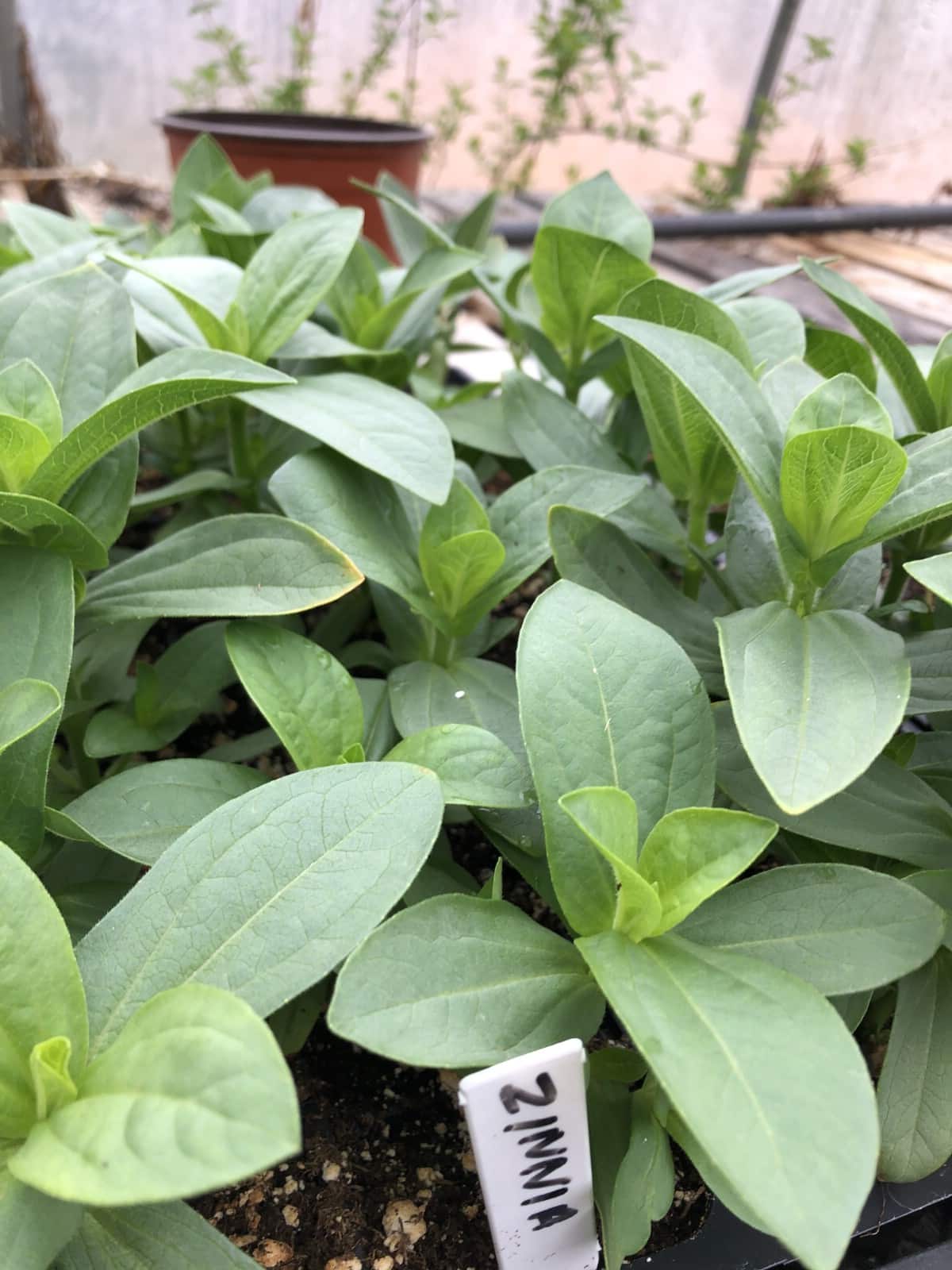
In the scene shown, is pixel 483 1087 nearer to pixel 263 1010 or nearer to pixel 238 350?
pixel 263 1010

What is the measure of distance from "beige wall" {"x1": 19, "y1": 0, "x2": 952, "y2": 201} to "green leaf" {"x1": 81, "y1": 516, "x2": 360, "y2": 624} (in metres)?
2.82

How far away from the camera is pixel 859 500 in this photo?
1.96 feet

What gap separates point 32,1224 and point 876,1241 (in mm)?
486

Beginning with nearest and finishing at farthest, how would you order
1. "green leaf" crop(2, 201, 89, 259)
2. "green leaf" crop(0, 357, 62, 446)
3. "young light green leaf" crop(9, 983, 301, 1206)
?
1. "young light green leaf" crop(9, 983, 301, 1206)
2. "green leaf" crop(0, 357, 62, 446)
3. "green leaf" crop(2, 201, 89, 259)

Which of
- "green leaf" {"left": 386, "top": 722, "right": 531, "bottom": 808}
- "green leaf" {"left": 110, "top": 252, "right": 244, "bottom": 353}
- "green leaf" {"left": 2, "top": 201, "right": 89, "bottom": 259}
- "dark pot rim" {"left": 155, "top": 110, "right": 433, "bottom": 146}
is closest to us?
"green leaf" {"left": 386, "top": 722, "right": 531, "bottom": 808}

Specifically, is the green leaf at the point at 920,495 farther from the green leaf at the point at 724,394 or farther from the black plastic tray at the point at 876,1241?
the black plastic tray at the point at 876,1241

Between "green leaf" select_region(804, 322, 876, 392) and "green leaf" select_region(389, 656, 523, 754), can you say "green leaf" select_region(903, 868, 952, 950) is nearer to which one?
"green leaf" select_region(389, 656, 523, 754)

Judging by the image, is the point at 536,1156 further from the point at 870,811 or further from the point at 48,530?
the point at 48,530

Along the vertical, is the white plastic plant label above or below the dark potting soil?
above

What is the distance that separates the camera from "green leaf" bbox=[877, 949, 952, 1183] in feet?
1.81

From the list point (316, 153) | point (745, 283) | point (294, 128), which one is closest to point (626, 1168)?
point (745, 283)

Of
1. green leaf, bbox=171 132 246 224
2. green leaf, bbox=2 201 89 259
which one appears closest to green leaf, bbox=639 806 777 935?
green leaf, bbox=2 201 89 259

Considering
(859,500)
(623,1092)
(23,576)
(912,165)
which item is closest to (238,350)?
(23,576)

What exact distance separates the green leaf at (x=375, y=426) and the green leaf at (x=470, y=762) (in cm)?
16
